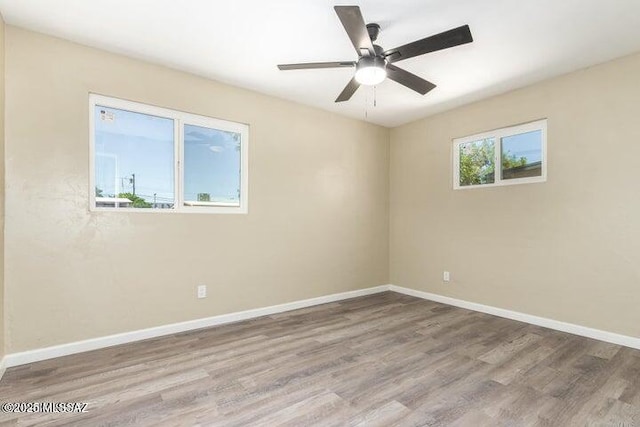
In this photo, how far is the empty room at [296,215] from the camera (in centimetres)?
212

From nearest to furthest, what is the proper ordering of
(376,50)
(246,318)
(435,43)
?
1. (435,43)
2. (376,50)
3. (246,318)

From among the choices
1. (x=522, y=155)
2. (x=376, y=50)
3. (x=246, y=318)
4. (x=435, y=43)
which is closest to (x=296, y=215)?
(x=246, y=318)

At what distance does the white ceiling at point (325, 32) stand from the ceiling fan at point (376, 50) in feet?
1.02

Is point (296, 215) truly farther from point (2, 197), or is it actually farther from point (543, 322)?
point (543, 322)

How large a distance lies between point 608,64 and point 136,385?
4.74m

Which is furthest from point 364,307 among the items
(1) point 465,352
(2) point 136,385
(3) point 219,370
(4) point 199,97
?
(4) point 199,97

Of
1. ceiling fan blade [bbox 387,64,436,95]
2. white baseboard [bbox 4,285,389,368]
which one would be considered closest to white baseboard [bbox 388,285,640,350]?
white baseboard [bbox 4,285,389,368]

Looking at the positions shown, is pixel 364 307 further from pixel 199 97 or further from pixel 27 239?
pixel 27 239

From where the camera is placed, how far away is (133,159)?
298cm

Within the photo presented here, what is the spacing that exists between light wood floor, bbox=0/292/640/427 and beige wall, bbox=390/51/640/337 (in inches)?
18.2

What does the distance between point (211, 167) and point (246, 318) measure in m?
1.73

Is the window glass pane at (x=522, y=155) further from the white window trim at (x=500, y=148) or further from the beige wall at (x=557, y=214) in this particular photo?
the beige wall at (x=557, y=214)

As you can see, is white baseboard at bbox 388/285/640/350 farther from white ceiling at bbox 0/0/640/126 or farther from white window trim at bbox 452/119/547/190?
white ceiling at bbox 0/0/640/126

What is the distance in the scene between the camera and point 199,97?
10.8 ft
